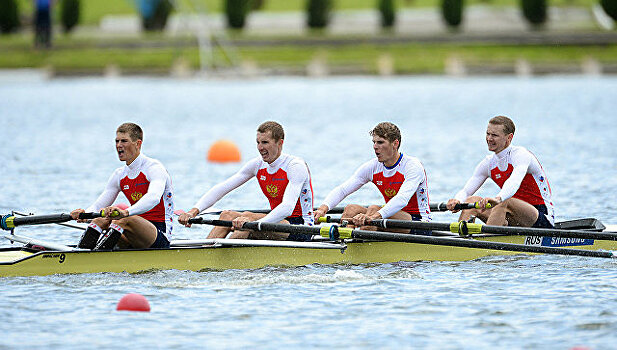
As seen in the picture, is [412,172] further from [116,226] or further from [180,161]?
[180,161]

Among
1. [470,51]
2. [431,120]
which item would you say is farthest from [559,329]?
[470,51]

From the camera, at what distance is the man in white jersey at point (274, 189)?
36.5 feet

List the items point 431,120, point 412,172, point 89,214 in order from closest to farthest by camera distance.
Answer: point 89,214, point 412,172, point 431,120

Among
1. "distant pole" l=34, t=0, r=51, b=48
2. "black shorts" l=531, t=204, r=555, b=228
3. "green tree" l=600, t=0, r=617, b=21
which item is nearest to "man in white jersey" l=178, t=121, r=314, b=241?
"black shorts" l=531, t=204, r=555, b=228

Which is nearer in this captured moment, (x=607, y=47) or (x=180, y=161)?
(x=180, y=161)

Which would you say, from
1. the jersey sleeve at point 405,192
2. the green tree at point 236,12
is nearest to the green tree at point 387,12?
the green tree at point 236,12

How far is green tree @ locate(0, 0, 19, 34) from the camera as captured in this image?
70812 millimetres

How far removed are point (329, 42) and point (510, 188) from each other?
5517cm

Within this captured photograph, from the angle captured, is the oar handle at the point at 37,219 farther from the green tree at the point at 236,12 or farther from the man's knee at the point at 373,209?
the green tree at the point at 236,12

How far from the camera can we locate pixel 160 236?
432 inches

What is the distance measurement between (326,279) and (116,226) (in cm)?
216

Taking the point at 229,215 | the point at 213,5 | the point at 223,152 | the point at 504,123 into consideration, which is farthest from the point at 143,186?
the point at 213,5

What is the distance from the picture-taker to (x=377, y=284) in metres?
10.8

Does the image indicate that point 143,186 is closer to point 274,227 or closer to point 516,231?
point 274,227
